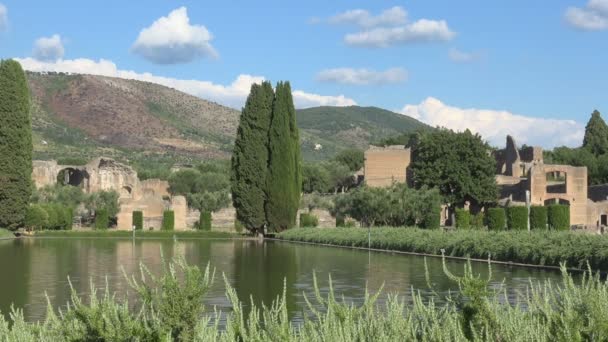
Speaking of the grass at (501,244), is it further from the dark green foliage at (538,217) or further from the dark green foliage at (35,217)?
the dark green foliage at (35,217)

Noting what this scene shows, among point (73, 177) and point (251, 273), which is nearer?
point (251, 273)

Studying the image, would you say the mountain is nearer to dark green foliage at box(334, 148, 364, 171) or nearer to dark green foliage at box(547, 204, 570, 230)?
dark green foliage at box(334, 148, 364, 171)

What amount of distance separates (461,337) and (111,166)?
54105 mm

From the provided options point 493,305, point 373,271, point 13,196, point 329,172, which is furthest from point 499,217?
point 329,172

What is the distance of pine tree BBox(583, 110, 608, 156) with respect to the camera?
65.1 m

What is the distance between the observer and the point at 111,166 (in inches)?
2281

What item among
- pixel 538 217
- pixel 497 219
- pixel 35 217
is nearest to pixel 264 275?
pixel 538 217

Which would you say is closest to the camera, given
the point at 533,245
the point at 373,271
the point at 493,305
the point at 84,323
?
the point at 84,323

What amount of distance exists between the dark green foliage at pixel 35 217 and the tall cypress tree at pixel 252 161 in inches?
357

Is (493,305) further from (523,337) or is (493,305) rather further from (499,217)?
(499,217)

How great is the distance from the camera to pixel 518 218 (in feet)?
98.9

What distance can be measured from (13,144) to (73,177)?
970 inches

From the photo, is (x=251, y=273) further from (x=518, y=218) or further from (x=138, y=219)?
(x=138, y=219)

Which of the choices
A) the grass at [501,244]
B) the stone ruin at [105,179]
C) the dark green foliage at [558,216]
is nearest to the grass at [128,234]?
the grass at [501,244]
